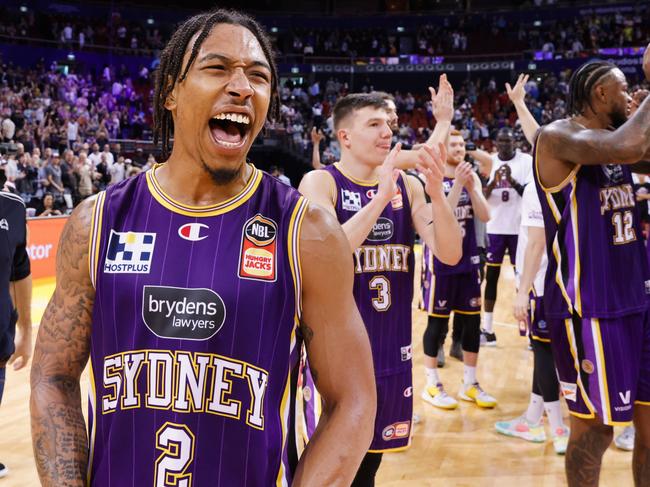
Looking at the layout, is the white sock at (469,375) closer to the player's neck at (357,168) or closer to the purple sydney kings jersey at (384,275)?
the purple sydney kings jersey at (384,275)

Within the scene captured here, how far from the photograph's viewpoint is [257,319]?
4.60 feet

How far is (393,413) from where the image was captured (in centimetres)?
307

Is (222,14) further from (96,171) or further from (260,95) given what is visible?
(96,171)

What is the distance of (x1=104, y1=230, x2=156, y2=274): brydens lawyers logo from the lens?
143 cm

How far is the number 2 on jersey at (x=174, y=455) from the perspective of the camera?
54.9 inches

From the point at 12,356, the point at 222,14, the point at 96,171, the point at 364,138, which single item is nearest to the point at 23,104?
the point at 96,171

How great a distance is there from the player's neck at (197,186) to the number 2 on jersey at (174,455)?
19.3 inches

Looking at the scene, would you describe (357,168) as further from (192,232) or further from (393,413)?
(192,232)

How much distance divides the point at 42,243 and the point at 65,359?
901 centimetres

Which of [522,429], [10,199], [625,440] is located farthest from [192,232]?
[625,440]

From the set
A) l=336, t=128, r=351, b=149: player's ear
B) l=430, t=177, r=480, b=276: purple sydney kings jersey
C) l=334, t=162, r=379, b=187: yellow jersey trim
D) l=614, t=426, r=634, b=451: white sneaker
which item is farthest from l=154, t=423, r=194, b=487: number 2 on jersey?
l=430, t=177, r=480, b=276: purple sydney kings jersey

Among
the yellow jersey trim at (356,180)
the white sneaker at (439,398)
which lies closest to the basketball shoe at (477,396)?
the white sneaker at (439,398)

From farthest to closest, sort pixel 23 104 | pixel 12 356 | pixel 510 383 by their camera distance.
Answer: pixel 23 104
pixel 510 383
pixel 12 356

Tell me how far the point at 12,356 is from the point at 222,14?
2.90 m
